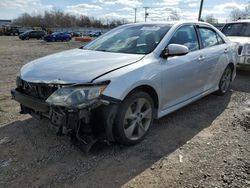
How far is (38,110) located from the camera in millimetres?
3115

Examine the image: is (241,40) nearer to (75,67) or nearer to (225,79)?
(225,79)

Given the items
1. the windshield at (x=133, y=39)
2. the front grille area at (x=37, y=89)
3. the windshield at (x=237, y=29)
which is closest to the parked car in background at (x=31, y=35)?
the windshield at (x=237, y=29)

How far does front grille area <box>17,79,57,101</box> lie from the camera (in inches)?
121

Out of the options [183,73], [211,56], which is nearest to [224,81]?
[211,56]

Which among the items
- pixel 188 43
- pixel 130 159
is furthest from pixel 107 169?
pixel 188 43

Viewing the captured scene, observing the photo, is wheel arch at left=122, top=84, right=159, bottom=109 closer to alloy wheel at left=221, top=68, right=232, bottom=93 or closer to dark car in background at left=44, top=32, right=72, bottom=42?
alloy wheel at left=221, top=68, right=232, bottom=93

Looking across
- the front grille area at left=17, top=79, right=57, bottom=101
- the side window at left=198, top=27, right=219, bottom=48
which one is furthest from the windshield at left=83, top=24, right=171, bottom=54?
the front grille area at left=17, top=79, right=57, bottom=101

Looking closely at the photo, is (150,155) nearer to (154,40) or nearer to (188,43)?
(154,40)

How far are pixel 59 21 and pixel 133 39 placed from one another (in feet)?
343

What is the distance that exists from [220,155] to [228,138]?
0.56 m

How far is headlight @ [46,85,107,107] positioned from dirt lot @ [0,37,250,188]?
767 mm

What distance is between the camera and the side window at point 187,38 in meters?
3.93

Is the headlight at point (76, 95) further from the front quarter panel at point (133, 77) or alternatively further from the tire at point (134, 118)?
the tire at point (134, 118)

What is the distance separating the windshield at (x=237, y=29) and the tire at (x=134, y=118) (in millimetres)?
6723
